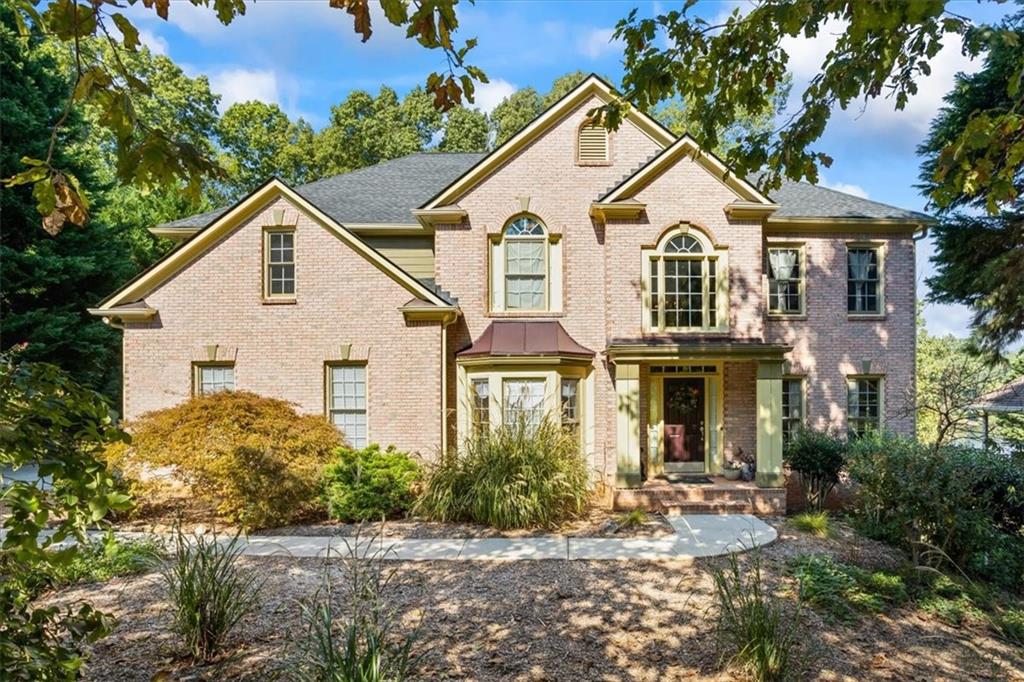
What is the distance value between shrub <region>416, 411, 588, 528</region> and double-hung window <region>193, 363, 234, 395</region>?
5.20 metres

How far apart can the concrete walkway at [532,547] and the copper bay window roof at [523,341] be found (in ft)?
14.4

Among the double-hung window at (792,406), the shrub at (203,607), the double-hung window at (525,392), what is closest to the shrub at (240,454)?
the double-hung window at (525,392)

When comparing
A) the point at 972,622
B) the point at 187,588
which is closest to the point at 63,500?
the point at 187,588

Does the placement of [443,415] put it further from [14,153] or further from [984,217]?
[14,153]

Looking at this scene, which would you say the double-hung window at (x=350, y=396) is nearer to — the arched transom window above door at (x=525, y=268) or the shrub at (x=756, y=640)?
the arched transom window above door at (x=525, y=268)

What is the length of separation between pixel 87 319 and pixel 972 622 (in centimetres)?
2525

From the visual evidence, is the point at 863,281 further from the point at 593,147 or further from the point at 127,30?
the point at 127,30

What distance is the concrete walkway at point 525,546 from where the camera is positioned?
306 inches

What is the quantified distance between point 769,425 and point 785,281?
4.38m

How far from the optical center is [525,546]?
27.1 ft

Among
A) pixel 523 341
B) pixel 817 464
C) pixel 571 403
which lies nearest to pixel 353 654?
pixel 523 341

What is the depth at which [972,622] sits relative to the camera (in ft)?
21.1

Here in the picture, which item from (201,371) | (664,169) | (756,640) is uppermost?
(664,169)

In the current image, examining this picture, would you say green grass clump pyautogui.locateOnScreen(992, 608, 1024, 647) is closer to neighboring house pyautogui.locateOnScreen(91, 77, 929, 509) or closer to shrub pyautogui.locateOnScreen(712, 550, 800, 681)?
shrub pyautogui.locateOnScreen(712, 550, 800, 681)
